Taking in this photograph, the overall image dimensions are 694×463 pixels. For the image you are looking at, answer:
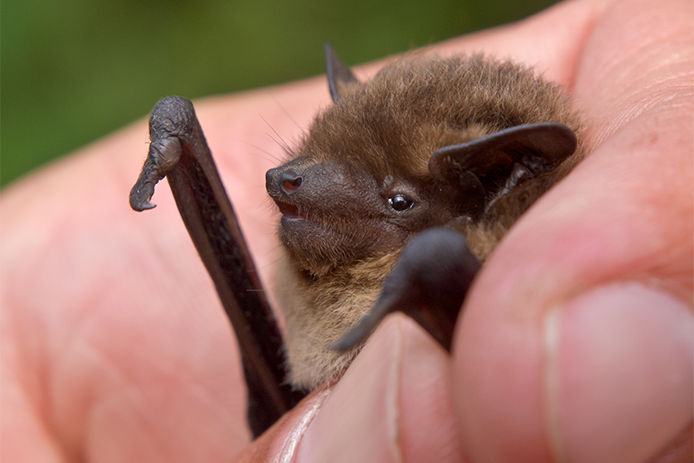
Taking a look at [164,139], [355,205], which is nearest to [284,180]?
[355,205]

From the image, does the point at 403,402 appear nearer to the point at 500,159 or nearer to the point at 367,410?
the point at 367,410

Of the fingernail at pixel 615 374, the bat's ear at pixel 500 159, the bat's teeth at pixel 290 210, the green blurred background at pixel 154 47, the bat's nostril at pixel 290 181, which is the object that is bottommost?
the fingernail at pixel 615 374

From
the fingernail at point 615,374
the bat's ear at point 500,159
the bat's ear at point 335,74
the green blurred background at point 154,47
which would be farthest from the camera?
the green blurred background at point 154,47

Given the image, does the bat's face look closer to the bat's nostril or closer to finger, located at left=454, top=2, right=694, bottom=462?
the bat's nostril

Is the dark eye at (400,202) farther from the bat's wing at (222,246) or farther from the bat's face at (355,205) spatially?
the bat's wing at (222,246)

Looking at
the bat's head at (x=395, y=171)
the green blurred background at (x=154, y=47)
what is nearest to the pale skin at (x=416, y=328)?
the bat's head at (x=395, y=171)

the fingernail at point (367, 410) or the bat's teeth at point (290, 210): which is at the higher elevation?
the bat's teeth at point (290, 210)
